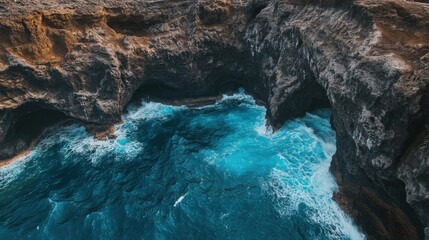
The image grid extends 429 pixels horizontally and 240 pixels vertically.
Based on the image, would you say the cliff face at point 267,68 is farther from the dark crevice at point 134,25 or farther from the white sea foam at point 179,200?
the white sea foam at point 179,200

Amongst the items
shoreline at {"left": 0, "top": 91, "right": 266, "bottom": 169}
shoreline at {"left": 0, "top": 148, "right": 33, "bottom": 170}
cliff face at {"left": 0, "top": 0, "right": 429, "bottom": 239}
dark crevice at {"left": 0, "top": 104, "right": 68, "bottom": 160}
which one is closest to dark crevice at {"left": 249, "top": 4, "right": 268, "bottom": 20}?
cliff face at {"left": 0, "top": 0, "right": 429, "bottom": 239}

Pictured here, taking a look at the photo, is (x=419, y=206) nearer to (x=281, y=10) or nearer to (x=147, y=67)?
(x=281, y=10)

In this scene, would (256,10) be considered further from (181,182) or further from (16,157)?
(16,157)

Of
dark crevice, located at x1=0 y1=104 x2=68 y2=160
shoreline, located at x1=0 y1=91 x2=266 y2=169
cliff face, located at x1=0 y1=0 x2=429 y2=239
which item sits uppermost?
cliff face, located at x1=0 y1=0 x2=429 y2=239

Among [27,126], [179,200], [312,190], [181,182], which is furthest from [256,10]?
[27,126]

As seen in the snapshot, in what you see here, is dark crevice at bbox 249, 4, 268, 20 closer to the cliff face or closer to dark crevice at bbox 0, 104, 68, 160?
the cliff face

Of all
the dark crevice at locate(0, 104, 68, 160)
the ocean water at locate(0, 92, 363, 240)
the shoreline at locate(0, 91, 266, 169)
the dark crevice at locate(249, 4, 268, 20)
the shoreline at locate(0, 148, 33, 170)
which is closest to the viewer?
the ocean water at locate(0, 92, 363, 240)

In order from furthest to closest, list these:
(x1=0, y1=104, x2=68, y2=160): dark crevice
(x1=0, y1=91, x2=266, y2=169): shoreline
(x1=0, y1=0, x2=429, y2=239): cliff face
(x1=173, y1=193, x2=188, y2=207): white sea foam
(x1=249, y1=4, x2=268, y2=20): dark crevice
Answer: (x1=249, y1=4, x2=268, y2=20): dark crevice, (x1=0, y1=91, x2=266, y2=169): shoreline, (x1=0, y1=104, x2=68, y2=160): dark crevice, (x1=173, y1=193, x2=188, y2=207): white sea foam, (x1=0, y1=0, x2=429, y2=239): cliff face
